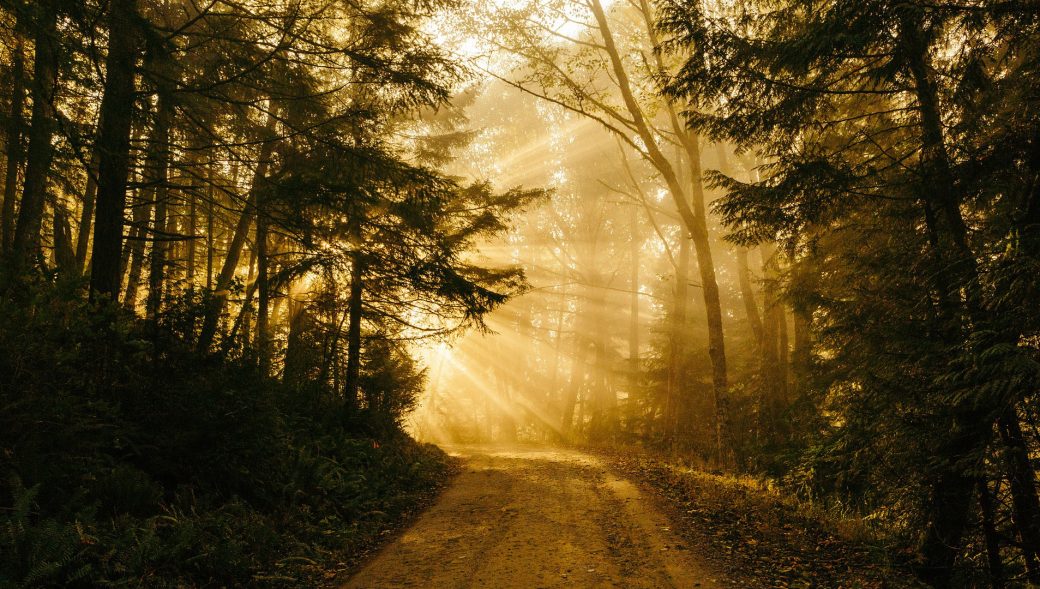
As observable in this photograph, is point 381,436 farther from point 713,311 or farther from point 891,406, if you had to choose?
point 891,406

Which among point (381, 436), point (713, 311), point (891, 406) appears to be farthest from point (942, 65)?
point (381, 436)

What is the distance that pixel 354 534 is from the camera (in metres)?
7.89

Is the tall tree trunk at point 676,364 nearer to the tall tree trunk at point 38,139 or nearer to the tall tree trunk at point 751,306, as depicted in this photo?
the tall tree trunk at point 751,306

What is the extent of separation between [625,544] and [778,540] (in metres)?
1.99

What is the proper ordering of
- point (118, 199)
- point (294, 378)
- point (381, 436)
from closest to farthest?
point (118, 199), point (294, 378), point (381, 436)

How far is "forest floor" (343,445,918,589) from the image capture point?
5996 millimetres

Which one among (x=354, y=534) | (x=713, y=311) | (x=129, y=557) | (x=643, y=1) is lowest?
(x=354, y=534)

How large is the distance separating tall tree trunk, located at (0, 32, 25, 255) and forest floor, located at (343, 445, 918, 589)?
683 cm

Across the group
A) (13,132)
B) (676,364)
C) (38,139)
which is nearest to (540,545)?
(38,139)

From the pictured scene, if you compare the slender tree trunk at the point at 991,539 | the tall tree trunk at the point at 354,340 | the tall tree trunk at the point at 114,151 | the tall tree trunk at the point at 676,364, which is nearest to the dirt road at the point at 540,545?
the slender tree trunk at the point at 991,539

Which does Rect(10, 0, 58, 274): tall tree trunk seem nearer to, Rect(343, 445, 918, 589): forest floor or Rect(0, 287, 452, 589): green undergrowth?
Rect(0, 287, 452, 589): green undergrowth

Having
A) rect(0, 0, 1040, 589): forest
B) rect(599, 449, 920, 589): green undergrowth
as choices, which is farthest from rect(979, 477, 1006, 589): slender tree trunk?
rect(599, 449, 920, 589): green undergrowth

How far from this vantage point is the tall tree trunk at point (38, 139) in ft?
16.9

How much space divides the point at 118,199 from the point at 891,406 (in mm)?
10313
